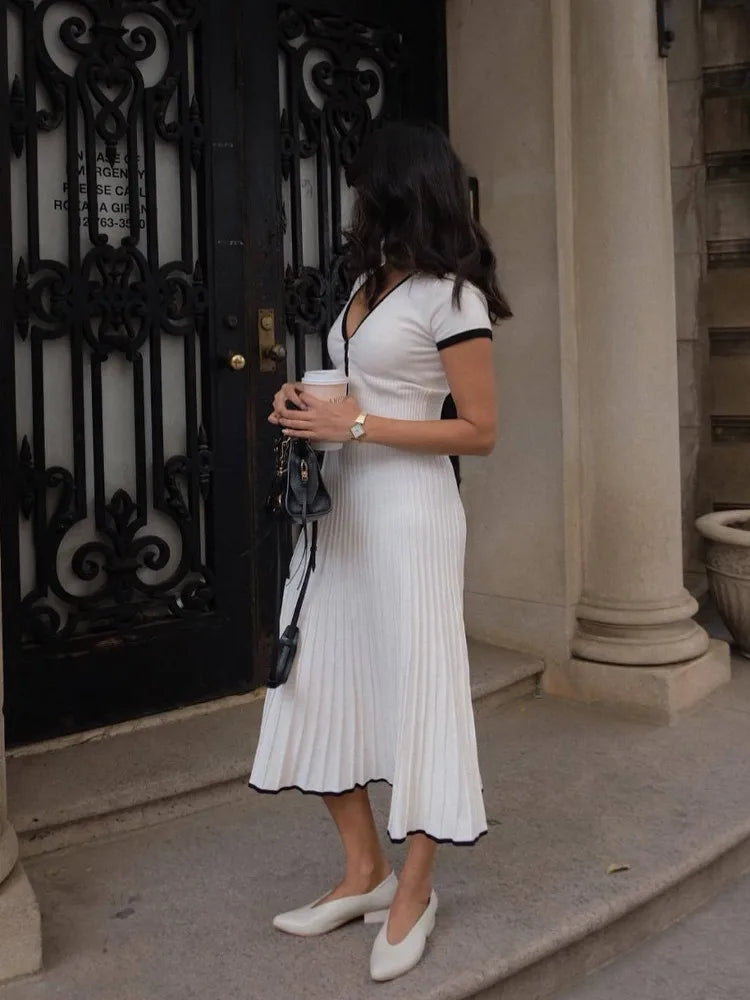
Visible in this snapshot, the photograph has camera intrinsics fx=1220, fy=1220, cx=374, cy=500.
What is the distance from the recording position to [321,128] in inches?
185

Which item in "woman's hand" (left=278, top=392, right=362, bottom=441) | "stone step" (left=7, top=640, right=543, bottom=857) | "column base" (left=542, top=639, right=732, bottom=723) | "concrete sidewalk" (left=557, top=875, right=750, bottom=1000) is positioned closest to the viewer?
"woman's hand" (left=278, top=392, right=362, bottom=441)

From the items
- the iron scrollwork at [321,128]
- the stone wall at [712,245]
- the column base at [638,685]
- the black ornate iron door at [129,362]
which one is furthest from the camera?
the stone wall at [712,245]

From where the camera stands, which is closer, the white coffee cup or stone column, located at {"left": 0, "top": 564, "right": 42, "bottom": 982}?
the white coffee cup

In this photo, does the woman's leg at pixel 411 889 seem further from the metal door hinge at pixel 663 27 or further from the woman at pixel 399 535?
the metal door hinge at pixel 663 27

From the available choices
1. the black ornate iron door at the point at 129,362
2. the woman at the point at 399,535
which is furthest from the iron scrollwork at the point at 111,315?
the woman at the point at 399,535

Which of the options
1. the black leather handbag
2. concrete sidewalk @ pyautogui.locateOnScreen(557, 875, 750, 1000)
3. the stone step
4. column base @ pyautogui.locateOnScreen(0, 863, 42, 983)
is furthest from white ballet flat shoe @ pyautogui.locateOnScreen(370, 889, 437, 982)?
the stone step

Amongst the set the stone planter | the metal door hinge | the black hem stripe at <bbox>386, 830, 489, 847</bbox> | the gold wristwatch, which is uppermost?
the metal door hinge

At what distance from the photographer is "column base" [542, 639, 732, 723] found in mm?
4770

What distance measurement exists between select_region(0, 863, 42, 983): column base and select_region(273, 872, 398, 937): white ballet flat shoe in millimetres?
569

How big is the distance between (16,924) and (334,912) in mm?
736

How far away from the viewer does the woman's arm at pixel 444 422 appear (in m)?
2.62

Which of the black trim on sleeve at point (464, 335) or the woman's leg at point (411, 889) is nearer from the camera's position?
the black trim on sleeve at point (464, 335)

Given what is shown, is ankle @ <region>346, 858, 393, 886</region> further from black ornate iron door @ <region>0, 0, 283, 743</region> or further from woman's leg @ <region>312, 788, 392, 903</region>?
black ornate iron door @ <region>0, 0, 283, 743</region>

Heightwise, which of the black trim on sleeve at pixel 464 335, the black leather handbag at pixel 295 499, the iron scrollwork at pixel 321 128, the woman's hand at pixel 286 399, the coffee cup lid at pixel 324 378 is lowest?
the black leather handbag at pixel 295 499
